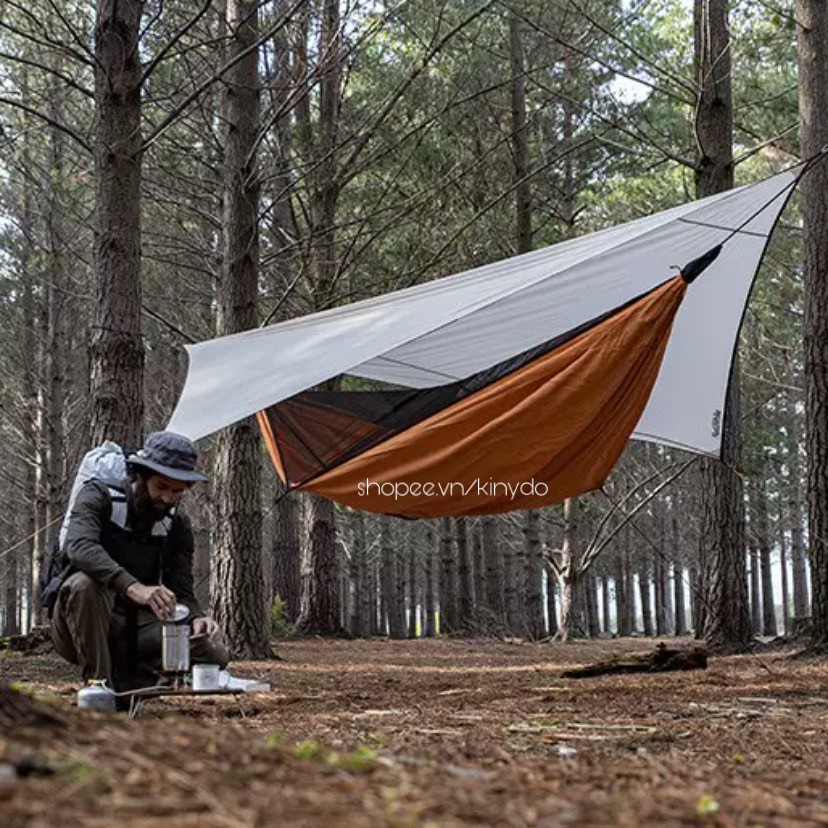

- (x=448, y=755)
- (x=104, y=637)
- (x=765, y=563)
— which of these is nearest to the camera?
(x=448, y=755)

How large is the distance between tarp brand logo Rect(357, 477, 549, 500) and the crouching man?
193 centimetres

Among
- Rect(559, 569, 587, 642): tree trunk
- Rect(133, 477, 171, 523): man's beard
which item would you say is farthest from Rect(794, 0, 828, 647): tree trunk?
Rect(559, 569, 587, 642): tree trunk

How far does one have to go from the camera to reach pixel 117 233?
16.3 feet

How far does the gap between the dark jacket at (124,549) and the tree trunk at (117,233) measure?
3.69 ft

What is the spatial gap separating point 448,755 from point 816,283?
4.83 m

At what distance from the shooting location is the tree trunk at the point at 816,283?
6031mm

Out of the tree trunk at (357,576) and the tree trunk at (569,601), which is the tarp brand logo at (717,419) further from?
the tree trunk at (357,576)

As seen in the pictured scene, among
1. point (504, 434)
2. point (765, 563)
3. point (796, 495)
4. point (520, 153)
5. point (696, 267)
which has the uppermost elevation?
point (520, 153)

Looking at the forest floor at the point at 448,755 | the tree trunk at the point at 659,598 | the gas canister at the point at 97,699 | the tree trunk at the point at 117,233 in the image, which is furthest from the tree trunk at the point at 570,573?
the tree trunk at the point at 659,598

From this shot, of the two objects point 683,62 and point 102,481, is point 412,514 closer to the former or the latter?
point 102,481

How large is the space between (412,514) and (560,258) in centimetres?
164

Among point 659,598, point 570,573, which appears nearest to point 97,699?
point 570,573

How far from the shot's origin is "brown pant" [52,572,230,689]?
3.52 meters

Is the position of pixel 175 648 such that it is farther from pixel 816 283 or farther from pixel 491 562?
pixel 491 562
